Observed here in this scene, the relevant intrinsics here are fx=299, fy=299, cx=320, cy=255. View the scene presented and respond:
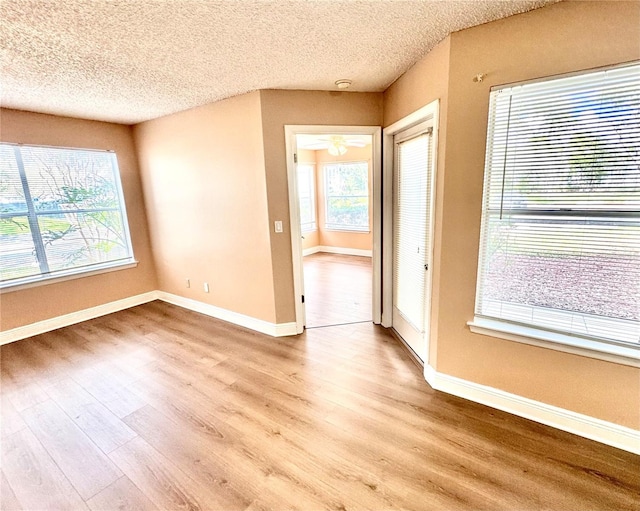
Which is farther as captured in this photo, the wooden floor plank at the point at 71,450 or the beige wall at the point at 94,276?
the beige wall at the point at 94,276

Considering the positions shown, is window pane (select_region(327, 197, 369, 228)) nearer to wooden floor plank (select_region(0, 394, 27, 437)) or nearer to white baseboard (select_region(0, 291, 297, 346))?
white baseboard (select_region(0, 291, 297, 346))

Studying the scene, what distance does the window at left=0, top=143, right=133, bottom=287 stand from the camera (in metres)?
3.18

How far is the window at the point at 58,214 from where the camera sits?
10.4ft

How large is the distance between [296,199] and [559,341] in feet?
7.53

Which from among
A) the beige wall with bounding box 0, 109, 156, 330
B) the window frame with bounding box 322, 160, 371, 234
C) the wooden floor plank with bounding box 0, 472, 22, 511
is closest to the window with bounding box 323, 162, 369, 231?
the window frame with bounding box 322, 160, 371, 234

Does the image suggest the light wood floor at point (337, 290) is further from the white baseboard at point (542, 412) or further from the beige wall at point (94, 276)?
the beige wall at point (94, 276)

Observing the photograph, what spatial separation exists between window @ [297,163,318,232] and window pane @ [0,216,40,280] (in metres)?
4.73

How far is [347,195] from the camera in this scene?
6.94 metres

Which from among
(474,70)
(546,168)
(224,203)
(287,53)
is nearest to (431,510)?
(546,168)

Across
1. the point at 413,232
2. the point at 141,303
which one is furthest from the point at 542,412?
the point at 141,303

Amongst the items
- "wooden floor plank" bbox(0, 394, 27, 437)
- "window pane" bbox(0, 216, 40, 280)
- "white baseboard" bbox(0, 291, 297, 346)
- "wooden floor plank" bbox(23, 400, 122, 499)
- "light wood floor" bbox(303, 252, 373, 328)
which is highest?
"window pane" bbox(0, 216, 40, 280)

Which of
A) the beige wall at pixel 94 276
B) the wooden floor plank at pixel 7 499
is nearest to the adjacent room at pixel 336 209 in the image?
the beige wall at pixel 94 276

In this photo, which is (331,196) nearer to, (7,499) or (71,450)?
(71,450)

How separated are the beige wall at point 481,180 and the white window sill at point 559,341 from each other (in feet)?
0.14
